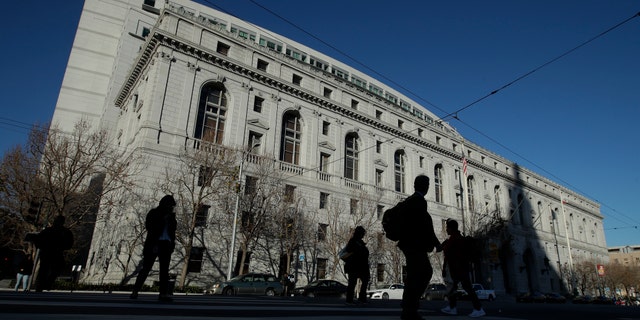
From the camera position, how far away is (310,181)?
3228 cm

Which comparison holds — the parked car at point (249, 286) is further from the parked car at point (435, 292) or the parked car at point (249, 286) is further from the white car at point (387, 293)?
the parked car at point (435, 292)

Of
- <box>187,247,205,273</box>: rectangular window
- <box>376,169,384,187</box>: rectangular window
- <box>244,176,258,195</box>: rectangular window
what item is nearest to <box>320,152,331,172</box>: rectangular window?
<box>376,169,384,187</box>: rectangular window

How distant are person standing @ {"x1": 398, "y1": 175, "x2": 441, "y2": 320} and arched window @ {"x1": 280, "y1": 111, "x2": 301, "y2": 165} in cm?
2855

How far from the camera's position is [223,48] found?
31.9m

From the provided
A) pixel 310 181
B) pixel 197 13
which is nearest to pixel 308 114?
pixel 310 181

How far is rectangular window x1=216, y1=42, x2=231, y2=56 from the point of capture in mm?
31547

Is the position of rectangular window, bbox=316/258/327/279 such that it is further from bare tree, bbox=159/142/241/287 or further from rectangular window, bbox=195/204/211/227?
rectangular window, bbox=195/204/211/227

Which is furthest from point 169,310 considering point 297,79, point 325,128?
point 297,79

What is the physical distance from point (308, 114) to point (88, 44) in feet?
97.3

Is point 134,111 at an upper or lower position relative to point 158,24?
lower

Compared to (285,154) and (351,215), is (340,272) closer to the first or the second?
(351,215)

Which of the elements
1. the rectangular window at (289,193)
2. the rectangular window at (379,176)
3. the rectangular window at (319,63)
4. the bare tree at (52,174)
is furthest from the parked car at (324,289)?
the rectangular window at (319,63)

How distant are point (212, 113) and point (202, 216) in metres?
8.71

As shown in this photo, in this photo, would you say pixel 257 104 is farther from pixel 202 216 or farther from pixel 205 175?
pixel 202 216
